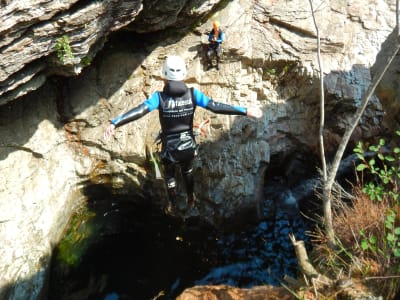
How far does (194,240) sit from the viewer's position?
652 cm

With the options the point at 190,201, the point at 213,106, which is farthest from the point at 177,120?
the point at 190,201

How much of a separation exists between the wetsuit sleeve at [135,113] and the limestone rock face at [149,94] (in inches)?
46.5

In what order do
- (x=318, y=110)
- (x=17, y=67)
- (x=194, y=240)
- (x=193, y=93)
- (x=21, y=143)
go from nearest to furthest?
(x=17, y=67)
(x=193, y=93)
(x=21, y=143)
(x=194, y=240)
(x=318, y=110)

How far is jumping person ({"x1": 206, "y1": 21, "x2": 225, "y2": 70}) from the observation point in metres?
6.23

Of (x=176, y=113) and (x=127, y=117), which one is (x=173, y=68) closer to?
(x=176, y=113)

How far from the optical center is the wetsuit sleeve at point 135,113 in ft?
14.7

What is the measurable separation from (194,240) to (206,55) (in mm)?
3439

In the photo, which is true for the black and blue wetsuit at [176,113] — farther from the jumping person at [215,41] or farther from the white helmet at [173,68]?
the jumping person at [215,41]

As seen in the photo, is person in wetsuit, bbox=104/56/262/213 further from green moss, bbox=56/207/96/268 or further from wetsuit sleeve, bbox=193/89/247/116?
green moss, bbox=56/207/96/268

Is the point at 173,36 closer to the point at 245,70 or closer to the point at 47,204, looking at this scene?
the point at 245,70

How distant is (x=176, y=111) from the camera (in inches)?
184

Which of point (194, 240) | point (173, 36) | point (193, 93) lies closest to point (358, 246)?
point (193, 93)

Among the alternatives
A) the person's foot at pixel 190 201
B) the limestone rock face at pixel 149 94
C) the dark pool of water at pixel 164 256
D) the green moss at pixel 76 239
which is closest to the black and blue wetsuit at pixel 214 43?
the limestone rock face at pixel 149 94

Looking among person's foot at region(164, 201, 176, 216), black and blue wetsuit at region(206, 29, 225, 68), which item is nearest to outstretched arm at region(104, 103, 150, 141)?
person's foot at region(164, 201, 176, 216)
